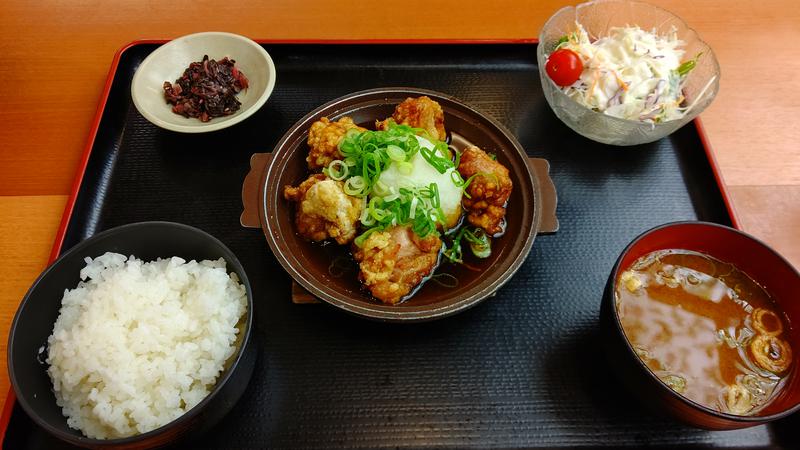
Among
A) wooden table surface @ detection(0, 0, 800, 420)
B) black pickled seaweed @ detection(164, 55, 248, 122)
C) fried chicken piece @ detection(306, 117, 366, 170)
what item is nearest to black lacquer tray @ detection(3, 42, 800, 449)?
black pickled seaweed @ detection(164, 55, 248, 122)

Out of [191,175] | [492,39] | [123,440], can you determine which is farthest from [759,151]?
[123,440]

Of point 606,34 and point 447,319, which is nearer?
point 447,319

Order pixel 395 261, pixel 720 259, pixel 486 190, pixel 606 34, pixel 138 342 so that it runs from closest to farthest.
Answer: pixel 138 342, pixel 720 259, pixel 395 261, pixel 486 190, pixel 606 34

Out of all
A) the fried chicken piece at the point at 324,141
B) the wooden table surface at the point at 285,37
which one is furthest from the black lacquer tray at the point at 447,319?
the fried chicken piece at the point at 324,141

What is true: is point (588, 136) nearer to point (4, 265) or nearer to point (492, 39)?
point (492, 39)

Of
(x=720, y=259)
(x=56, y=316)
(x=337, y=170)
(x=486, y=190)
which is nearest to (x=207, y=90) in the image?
(x=337, y=170)

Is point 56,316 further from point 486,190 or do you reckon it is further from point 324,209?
point 486,190

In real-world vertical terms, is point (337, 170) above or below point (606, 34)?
below
